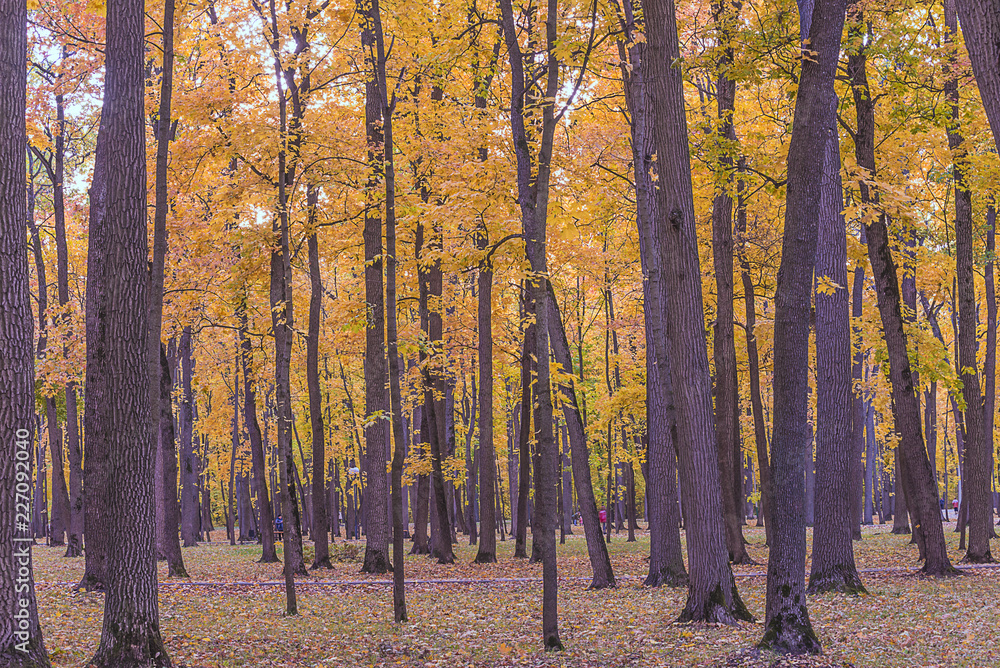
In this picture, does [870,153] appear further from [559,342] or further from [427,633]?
[427,633]

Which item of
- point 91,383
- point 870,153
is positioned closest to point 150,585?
point 91,383

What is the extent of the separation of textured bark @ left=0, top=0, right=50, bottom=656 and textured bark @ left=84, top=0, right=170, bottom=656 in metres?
0.82

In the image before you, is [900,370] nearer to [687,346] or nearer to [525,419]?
[687,346]

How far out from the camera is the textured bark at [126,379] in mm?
7367

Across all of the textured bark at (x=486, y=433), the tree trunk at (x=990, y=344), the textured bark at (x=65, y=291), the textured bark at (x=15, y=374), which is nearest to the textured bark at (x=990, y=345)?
the tree trunk at (x=990, y=344)

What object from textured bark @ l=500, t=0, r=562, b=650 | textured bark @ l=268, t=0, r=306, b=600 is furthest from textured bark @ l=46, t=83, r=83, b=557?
textured bark @ l=500, t=0, r=562, b=650

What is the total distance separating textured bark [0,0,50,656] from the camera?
6.28 metres

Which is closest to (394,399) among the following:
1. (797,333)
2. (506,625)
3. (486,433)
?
(506,625)

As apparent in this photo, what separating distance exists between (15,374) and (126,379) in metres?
1.09

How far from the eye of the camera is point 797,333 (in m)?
8.02

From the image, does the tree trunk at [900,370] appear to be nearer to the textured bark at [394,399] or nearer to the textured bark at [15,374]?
the textured bark at [394,399]

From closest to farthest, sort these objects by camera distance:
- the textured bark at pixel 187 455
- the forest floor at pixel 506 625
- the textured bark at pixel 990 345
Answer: the forest floor at pixel 506 625 → the textured bark at pixel 990 345 → the textured bark at pixel 187 455

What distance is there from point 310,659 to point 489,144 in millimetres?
11291

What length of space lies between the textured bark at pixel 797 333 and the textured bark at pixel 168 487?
12.8 meters
